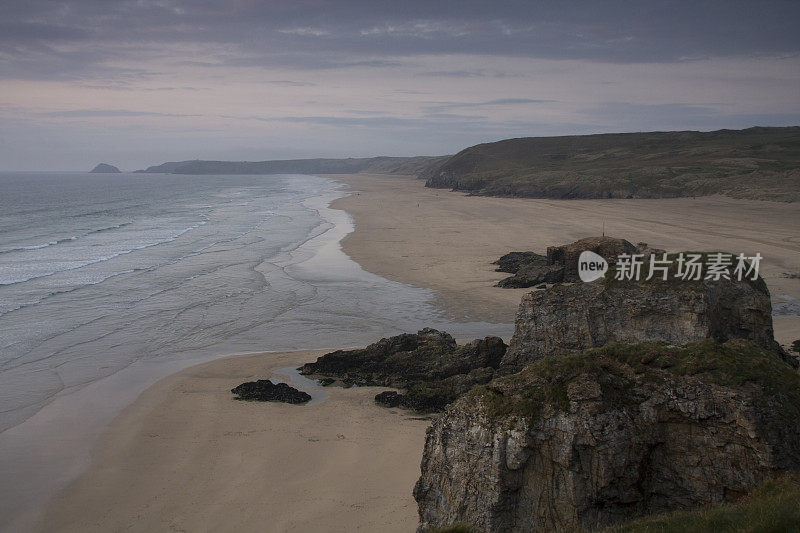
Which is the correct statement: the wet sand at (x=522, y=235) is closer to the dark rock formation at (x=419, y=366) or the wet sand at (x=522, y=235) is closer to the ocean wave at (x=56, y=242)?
the dark rock formation at (x=419, y=366)

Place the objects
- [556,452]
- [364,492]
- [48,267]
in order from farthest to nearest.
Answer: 1. [48,267]
2. [364,492]
3. [556,452]

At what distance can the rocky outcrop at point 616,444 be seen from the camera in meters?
7.48

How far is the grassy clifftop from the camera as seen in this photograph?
3051 inches

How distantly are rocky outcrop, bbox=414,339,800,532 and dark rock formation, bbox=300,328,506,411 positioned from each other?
23.1 feet

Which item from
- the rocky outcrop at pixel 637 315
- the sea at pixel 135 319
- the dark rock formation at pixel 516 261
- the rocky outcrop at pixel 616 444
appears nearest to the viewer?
the rocky outcrop at pixel 616 444

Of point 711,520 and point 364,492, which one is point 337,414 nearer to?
point 364,492

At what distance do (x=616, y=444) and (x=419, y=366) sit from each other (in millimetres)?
10192

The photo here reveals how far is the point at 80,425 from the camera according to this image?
1551 cm

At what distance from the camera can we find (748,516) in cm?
611

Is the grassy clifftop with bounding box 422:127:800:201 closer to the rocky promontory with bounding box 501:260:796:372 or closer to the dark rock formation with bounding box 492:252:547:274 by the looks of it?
the dark rock formation with bounding box 492:252:547:274

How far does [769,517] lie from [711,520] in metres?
0.56

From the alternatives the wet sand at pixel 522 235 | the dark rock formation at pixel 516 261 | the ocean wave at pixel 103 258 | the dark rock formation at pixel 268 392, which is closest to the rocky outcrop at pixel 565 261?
the dark rock formation at pixel 516 261

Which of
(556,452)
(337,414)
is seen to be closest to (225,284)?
(337,414)

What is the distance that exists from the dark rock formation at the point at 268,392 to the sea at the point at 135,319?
334 cm
